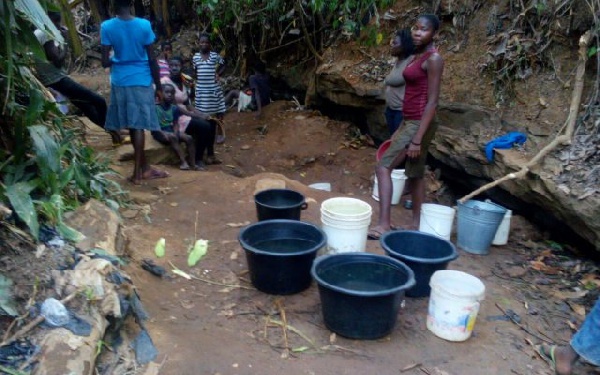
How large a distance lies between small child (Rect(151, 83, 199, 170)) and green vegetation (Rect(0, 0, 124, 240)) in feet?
7.64

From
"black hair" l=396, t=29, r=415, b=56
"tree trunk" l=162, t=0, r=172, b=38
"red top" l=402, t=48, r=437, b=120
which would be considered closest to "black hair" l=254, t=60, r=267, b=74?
"tree trunk" l=162, t=0, r=172, b=38

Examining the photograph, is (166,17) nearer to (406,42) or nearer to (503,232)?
(406,42)

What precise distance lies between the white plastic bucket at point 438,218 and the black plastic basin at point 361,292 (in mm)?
1300

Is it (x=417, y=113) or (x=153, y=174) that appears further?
(x=153, y=174)

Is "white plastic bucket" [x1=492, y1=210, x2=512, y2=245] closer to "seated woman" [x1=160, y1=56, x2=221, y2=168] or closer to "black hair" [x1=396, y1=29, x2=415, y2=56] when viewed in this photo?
"black hair" [x1=396, y1=29, x2=415, y2=56]

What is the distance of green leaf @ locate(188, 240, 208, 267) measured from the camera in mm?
3767

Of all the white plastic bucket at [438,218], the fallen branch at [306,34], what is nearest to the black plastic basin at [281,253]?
the white plastic bucket at [438,218]

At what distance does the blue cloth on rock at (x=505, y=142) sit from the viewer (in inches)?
197

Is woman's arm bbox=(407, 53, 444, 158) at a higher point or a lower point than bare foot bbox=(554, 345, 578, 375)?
higher

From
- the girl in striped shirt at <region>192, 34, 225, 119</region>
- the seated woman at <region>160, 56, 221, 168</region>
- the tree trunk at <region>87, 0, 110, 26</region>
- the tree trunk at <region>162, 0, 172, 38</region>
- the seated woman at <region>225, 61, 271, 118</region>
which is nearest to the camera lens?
the seated woman at <region>160, 56, 221, 168</region>

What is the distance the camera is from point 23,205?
2.58 m

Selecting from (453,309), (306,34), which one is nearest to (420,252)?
(453,309)

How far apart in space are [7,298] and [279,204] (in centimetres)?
254

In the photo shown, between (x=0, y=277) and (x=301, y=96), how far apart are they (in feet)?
24.5
